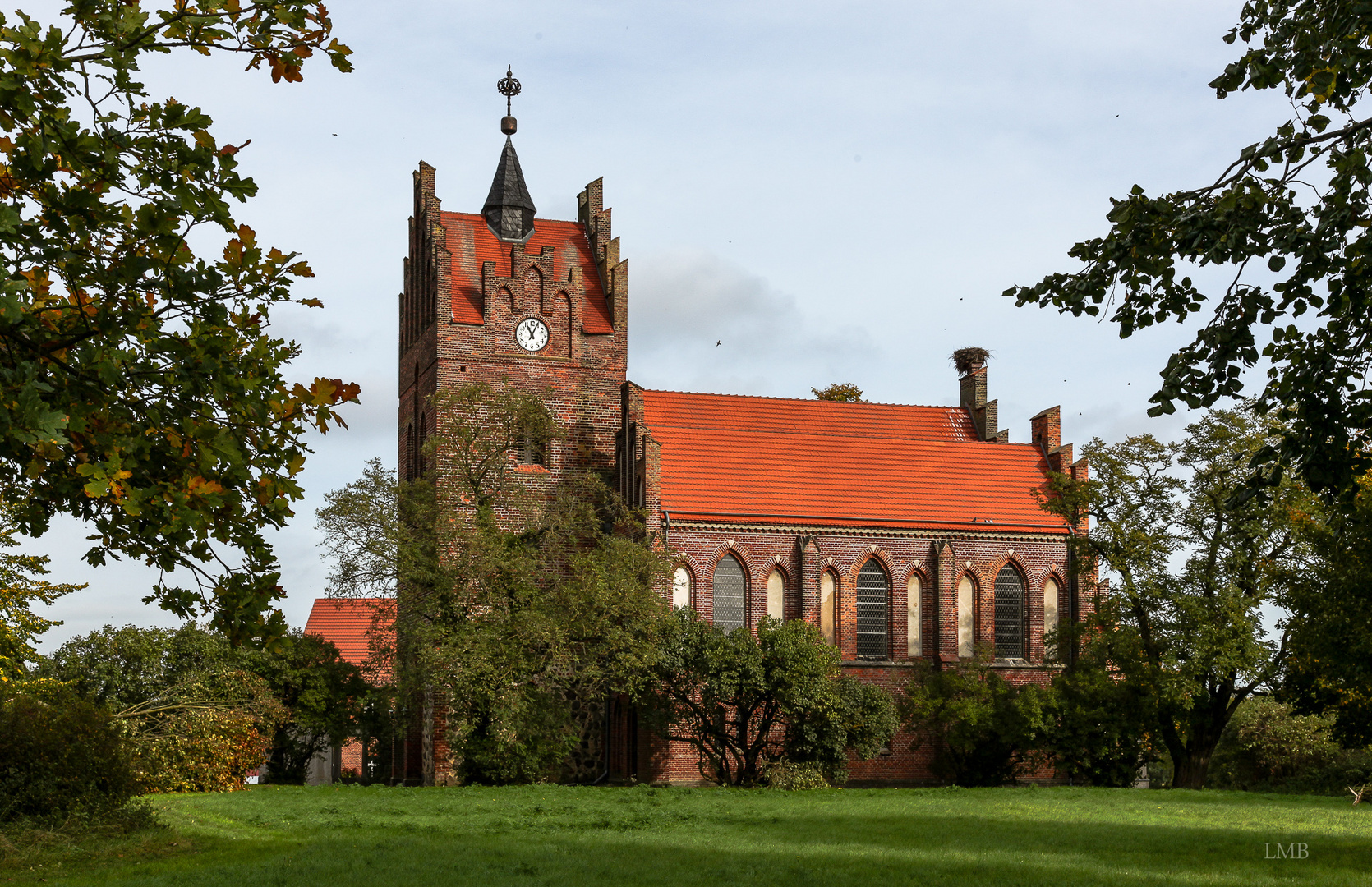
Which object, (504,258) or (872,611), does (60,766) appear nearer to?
(504,258)

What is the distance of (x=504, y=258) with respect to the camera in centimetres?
4197

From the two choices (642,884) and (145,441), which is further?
(642,884)

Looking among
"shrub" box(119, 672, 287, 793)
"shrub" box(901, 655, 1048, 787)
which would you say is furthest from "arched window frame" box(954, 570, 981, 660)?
"shrub" box(119, 672, 287, 793)

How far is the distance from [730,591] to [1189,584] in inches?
504

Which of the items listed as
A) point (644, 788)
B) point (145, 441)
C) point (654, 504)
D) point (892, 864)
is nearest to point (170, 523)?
point (145, 441)

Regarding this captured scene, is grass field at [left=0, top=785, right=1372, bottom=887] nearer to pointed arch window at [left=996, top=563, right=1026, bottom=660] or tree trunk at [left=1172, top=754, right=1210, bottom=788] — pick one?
tree trunk at [left=1172, top=754, right=1210, bottom=788]

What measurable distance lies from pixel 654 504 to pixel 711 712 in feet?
22.2

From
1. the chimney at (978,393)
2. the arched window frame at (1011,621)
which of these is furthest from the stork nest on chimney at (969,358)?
the arched window frame at (1011,621)

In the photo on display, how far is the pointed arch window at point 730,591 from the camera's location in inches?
1529

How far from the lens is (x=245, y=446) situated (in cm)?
948

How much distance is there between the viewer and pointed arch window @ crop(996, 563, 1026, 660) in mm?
41188

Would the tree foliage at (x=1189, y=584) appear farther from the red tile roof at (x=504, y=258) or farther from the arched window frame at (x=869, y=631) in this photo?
the red tile roof at (x=504, y=258)

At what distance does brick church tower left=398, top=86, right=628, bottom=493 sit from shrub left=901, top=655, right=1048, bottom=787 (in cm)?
1165

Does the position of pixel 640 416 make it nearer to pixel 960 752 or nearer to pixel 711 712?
pixel 711 712
